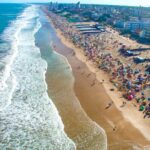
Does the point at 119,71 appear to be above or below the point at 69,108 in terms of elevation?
above

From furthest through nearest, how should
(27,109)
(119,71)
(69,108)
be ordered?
(119,71), (69,108), (27,109)

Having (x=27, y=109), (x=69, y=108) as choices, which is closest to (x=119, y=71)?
(x=69, y=108)

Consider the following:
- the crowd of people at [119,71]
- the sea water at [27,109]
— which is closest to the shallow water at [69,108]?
the sea water at [27,109]

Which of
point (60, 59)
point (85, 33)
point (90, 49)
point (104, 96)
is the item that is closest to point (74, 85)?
point (104, 96)

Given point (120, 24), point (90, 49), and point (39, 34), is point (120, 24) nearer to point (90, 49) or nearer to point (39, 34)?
point (39, 34)

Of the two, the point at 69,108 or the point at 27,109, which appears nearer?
the point at 27,109

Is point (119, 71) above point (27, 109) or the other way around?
above

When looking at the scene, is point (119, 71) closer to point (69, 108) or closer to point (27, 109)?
point (69, 108)

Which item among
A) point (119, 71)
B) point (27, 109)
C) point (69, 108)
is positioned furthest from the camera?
point (119, 71)

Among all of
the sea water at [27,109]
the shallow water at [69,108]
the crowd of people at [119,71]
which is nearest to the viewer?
the sea water at [27,109]

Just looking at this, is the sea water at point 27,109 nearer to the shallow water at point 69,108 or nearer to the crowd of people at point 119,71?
the shallow water at point 69,108
